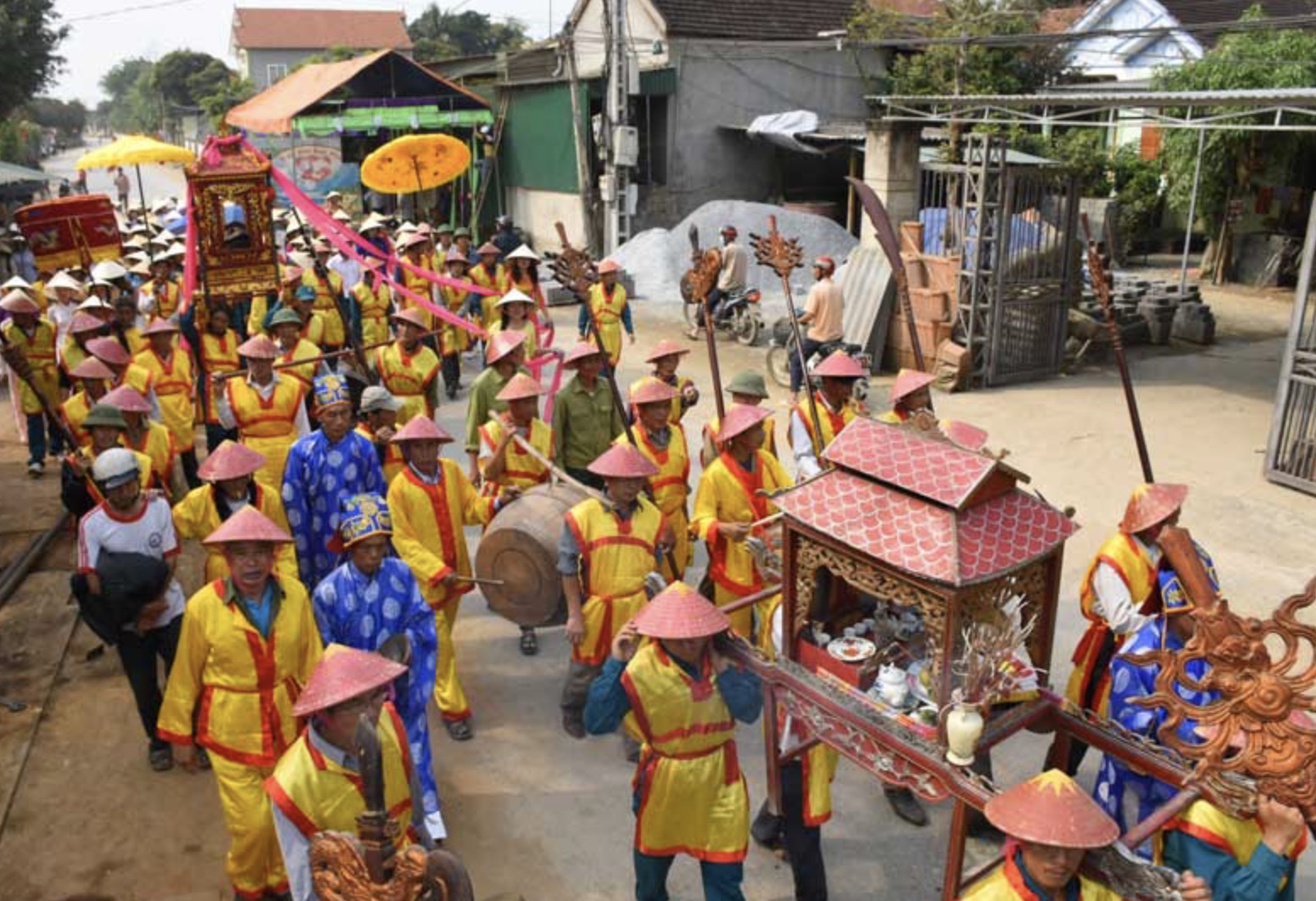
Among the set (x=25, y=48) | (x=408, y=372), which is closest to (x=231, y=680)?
(x=408, y=372)

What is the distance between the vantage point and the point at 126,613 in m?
5.07

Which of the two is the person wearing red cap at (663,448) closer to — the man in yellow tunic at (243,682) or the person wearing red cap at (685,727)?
the person wearing red cap at (685,727)

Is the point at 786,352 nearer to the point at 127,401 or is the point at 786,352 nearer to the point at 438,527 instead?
the point at 438,527

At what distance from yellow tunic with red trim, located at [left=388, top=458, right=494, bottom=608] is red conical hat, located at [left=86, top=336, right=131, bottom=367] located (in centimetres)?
326

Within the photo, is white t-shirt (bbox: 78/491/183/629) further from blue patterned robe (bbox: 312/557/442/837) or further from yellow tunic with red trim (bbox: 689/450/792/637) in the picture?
yellow tunic with red trim (bbox: 689/450/792/637)

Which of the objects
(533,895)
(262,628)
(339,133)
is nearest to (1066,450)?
(533,895)

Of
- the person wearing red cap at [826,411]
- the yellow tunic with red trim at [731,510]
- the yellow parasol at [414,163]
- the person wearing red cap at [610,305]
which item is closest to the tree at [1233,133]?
the yellow parasol at [414,163]

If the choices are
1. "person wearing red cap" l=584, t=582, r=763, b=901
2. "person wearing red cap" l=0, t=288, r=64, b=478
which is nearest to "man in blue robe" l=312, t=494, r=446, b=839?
"person wearing red cap" l=584, t=582, r=763, b=901

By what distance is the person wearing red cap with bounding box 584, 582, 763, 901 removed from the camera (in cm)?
373

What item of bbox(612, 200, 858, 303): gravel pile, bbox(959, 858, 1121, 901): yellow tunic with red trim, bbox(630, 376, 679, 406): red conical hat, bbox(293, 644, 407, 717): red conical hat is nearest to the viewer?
bbox(959, 858, 1121, 901): yellow tunic with red trim

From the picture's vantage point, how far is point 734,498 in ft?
17.5

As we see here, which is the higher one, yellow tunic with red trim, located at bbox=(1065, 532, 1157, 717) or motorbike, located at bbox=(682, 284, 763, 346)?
yellow tunic with red trim, located at bbox=(1065, 532, 1157, 717)

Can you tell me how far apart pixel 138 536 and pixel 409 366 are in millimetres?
3094

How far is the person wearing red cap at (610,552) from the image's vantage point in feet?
16.3
